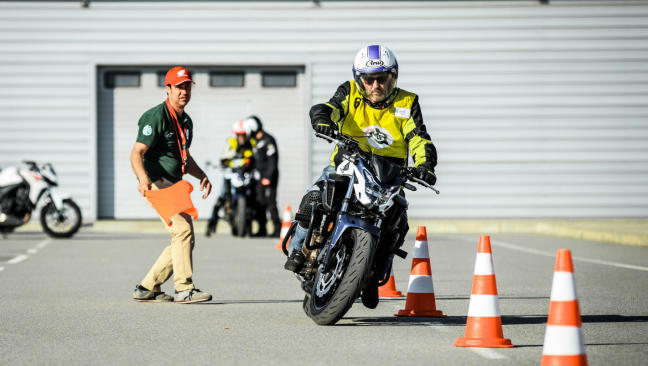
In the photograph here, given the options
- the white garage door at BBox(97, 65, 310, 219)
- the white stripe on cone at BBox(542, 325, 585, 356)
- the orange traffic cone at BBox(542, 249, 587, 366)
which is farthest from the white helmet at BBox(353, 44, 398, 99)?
the white garage door at BBox(97, 65, 310, 219)

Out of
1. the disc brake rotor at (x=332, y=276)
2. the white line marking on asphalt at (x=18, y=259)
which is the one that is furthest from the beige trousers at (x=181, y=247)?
the white line marking on asphalt at (x=18, y=259)

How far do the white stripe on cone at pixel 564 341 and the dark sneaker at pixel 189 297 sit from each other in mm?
4176

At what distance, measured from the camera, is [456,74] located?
24.9 m

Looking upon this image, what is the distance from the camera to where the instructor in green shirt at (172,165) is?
938cm

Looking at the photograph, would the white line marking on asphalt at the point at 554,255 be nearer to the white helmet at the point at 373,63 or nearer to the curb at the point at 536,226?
the curb at the point at 536,226

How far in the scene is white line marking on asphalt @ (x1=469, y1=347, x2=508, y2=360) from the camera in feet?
21.6

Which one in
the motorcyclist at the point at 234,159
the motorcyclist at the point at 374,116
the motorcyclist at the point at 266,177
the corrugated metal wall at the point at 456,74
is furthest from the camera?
the corrugated metal wall at the point at 456,74

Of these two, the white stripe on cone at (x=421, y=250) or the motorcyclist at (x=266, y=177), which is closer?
the white stripe on cone at (x=421, y=250)

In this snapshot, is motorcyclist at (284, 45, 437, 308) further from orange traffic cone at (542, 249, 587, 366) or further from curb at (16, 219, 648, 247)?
curb at (16, 219, 648, 247)

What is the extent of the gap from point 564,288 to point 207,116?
63.7 feet

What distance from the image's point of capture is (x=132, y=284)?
37.4ft

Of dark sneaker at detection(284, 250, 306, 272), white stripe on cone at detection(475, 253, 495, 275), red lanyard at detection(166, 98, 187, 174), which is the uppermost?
red lanyard at detection(166, 98, 187, 174)

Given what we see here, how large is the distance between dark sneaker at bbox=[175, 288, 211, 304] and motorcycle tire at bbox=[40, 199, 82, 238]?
1052 cm

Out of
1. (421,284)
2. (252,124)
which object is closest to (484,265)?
(421,284)
